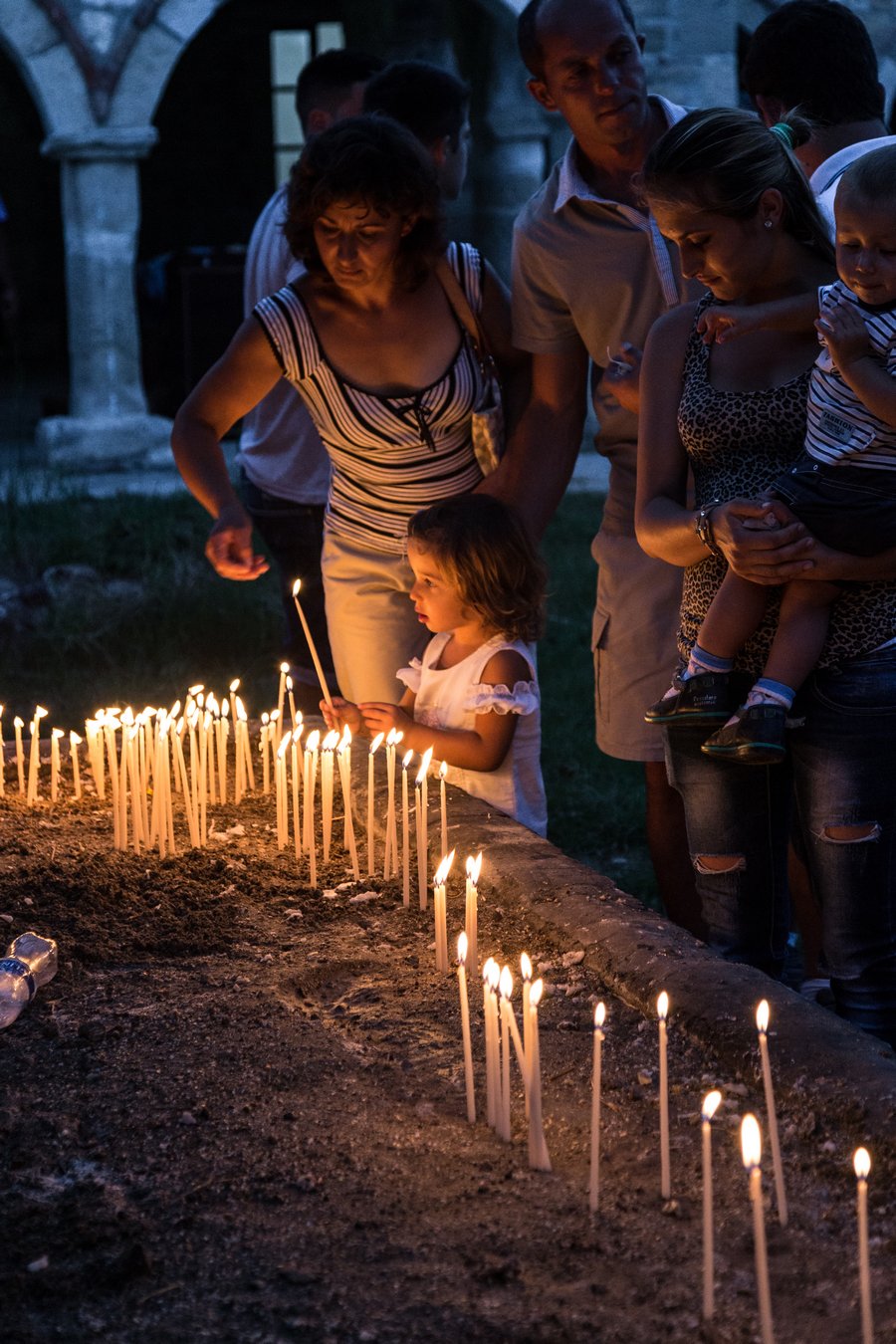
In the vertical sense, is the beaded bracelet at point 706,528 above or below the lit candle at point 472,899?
above

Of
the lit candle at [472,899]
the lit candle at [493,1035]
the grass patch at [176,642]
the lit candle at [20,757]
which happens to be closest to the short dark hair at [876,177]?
the lit candle at [472,899]

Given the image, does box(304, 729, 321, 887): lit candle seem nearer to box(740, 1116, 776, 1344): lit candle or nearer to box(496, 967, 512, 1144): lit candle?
box(496, 967, 512, 1144): lit candle

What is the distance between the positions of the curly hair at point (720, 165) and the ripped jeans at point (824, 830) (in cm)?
82

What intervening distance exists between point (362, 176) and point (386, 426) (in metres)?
0.59

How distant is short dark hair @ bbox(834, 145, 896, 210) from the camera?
2.63m

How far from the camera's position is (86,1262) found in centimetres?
216

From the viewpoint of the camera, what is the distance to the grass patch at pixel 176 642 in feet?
19.5

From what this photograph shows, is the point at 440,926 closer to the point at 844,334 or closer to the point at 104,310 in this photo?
the point at 844,334

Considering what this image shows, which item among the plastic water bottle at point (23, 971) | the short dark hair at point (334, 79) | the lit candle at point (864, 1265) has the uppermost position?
the short dark hair at point (334, 79)

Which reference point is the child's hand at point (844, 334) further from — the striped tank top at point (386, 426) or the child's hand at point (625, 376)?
the striped tank top at point (386, 426)

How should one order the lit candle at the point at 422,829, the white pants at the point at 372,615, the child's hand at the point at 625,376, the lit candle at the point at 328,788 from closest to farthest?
1. the lit candle at the point at 422,829
2. the child's hand at the point at 625,376
3. the lit candle at the point at 328,788
4. the white pants at the point at 372,615

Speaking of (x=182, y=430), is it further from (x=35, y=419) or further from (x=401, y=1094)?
(x=35, y=419)

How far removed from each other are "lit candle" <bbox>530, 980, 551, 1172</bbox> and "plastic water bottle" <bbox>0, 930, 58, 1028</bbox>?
3.39ft

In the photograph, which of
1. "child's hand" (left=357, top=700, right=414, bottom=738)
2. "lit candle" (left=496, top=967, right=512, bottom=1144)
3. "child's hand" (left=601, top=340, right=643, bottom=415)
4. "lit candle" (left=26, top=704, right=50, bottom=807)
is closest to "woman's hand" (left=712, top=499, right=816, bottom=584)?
"child's hand" (left=601, top=340, right=643, bottom=415)
